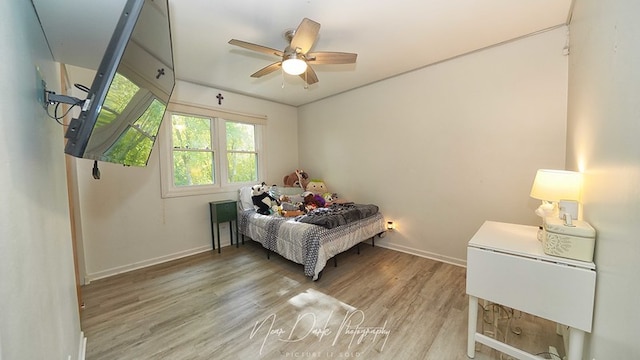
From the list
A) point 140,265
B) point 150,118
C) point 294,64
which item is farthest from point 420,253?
point 140,265

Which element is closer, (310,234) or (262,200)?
(310,234)

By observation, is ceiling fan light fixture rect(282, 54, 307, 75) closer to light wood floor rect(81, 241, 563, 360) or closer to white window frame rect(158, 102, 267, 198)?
white window frame rect(158, 102, 267, 198)

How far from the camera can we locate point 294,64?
2031 mm

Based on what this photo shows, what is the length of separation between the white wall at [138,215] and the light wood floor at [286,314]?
250mm

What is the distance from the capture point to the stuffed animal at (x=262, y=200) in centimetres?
345

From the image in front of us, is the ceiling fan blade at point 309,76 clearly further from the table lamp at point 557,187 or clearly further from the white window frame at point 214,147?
the table lamp at point 557,187

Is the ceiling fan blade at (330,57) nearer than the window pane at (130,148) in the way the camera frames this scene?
No

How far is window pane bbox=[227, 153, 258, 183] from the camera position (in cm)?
384

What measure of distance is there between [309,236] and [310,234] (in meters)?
0.02

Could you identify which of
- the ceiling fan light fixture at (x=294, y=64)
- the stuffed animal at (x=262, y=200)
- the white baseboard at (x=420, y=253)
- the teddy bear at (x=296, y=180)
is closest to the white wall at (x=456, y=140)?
the white baseboard at (x=420, y=253)

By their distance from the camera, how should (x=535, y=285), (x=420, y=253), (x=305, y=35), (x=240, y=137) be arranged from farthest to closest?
(x=240, y=137) → (x=420, y=253) → (x=305, y=35) → (x=535, y=285)

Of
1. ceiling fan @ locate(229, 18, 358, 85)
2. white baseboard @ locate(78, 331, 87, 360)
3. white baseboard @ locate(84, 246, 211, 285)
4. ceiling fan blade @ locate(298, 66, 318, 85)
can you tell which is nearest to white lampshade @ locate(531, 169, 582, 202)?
ceiling fan @ locate(229, 18, 358, 85)

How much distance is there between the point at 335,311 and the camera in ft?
6.61

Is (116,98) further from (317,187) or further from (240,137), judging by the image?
(317,187)
